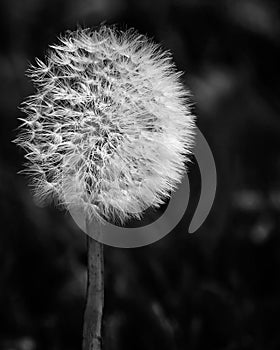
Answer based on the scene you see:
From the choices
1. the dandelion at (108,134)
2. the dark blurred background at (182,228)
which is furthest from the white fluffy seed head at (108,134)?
the dark blurred background at (182,228)

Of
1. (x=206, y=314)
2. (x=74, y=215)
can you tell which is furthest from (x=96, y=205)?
(x=206, y=314)

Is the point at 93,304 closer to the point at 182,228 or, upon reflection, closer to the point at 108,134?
the point at 108,134

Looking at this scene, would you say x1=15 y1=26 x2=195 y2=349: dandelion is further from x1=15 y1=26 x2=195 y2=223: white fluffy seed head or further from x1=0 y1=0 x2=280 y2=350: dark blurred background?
x1=0 y1=0 x2=280 y2=350: dark blurred background

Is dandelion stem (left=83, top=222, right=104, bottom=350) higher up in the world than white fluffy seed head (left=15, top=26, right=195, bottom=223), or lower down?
lower down

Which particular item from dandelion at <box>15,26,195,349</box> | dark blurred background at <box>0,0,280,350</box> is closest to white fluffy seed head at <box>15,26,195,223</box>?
dandelion at <box>15,26,195,349</box>

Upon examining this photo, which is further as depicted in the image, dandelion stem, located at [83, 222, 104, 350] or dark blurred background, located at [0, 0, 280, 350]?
dark blurred background, located at [0, 0, 280, 350]

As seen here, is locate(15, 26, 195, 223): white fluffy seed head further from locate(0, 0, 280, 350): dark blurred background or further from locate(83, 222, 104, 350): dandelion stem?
locate(0, 0, 280, 350): dark blurred background
